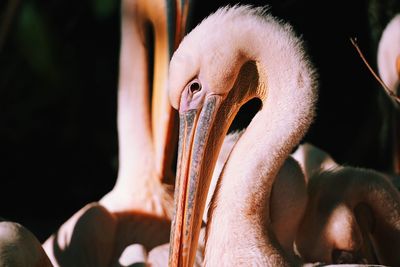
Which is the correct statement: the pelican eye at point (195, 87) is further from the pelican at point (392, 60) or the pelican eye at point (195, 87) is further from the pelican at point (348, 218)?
the pelican at point (392, 60)

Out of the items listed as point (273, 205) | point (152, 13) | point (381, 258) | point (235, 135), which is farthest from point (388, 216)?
point (152, 13)

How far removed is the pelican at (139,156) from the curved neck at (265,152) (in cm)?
77

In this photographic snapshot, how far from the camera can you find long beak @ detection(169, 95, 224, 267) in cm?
208

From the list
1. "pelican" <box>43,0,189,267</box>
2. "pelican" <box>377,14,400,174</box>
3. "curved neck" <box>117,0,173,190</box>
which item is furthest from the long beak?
"pelican" <box>377,14,400,174</box>

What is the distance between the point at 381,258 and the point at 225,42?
0.97 meters

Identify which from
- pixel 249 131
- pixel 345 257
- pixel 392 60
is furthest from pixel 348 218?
pixel 392 60

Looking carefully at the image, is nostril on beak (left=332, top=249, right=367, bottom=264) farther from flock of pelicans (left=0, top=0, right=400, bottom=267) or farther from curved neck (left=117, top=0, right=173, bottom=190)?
curved neck (left=117, top=0, right=173, bottom=190)

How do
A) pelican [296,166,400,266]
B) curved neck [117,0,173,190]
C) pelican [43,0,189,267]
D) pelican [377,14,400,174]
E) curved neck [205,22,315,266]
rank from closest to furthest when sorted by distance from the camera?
1. curved neck [205,22,315,266]
2. pelican [296,166,400,266]
3. pelican [43,0,189,267]
4. curved neck [117,0,173,190]
5. pelican [377,14,400,174]

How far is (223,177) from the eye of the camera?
2123mm

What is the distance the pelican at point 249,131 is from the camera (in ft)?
6.67

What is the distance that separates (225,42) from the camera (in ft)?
6.71

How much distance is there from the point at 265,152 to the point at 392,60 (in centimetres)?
182

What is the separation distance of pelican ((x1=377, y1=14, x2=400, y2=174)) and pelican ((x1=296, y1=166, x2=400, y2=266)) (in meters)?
1.17

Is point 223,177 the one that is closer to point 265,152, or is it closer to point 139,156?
point 265,152
